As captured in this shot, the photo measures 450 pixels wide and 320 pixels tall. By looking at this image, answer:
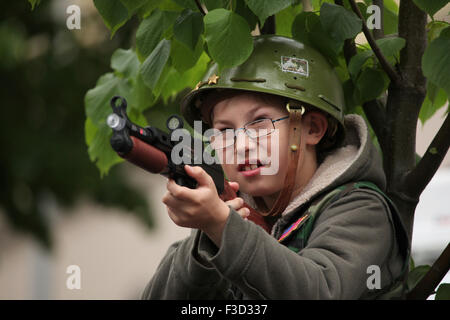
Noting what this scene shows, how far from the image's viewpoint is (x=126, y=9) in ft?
6.00

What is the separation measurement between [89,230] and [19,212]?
401 centimetres

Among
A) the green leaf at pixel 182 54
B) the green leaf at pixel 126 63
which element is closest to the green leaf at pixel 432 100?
the green leaf at pixel 182 54

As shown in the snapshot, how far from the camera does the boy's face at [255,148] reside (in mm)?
1898

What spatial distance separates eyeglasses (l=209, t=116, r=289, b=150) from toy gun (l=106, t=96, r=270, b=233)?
1.20 feet

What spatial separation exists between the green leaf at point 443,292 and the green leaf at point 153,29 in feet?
3.32

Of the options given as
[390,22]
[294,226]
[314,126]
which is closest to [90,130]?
[314,126]

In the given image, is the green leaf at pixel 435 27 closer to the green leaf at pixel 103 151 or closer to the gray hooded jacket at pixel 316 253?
the gray hooded jacket at pixel 316 253

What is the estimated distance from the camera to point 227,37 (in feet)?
5.92

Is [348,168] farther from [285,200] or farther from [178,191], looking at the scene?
[178,191]

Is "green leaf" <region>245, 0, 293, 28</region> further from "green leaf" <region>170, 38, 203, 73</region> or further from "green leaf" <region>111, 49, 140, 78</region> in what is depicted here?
"green leaf" <region>111, 49, 140, 78</region>

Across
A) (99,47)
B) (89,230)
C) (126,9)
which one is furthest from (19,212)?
(126,9)

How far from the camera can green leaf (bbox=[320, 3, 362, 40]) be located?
1.88m

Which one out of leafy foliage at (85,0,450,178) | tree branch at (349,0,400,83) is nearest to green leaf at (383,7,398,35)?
leafy foliage at (85,0,450,178)
